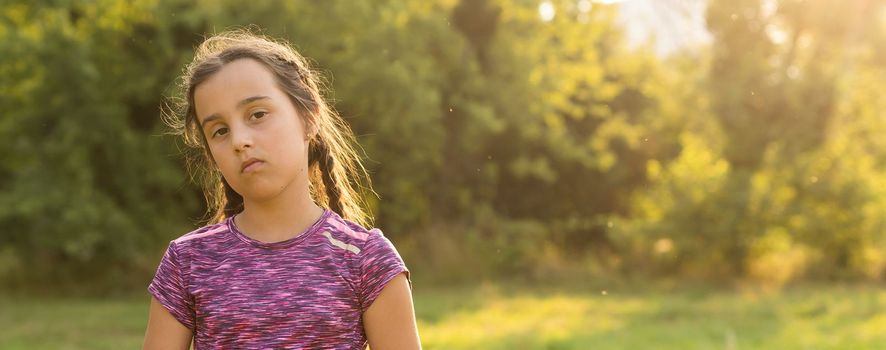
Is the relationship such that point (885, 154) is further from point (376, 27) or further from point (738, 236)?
point (376, 27)

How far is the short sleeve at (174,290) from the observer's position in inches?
87.2

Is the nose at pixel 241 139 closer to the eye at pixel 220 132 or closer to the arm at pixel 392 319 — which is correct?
the eye at pixel 220 132

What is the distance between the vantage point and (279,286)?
2.15 meters

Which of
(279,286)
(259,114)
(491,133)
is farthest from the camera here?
(491,133)

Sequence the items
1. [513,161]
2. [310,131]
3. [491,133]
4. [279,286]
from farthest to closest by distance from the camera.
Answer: [513,161]
[491,133]
[310,131]
[279,286]

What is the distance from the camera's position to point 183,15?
15836 millimetres

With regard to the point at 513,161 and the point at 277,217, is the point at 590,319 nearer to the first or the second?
the point at 513,161

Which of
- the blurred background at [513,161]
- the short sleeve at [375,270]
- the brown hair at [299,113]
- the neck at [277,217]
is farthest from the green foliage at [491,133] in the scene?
the short sleeve at [375,270]

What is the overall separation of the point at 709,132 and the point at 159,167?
9.09 metres

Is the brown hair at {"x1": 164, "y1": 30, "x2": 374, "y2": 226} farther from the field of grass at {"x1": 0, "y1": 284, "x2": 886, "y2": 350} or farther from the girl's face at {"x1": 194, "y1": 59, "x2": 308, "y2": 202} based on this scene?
the field of grass at {"x1": 0, "y1": 284, "x2": 886, "y2": 350}

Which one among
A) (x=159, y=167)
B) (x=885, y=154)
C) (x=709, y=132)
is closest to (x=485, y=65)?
(x=709, y=132)

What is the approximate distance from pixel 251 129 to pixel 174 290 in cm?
34

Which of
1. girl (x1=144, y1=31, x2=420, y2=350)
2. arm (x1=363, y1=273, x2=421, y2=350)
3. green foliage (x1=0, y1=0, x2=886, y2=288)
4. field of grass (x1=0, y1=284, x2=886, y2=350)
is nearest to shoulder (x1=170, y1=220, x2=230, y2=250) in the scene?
girl (x1=144, y1=31, x2=420, y2=350)

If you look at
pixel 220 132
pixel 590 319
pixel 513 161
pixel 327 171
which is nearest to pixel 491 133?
pixel 513 161
